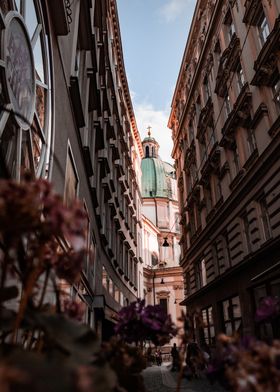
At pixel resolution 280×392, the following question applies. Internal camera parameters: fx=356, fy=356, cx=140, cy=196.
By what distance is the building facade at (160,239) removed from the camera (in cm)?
4775

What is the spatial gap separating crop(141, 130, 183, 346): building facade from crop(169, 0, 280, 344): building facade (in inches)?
590

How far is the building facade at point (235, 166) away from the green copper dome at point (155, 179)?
3933cm

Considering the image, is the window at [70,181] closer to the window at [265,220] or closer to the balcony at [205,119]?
the window at [265,220]

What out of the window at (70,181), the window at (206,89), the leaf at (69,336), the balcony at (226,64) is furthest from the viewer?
the window at (206,89)

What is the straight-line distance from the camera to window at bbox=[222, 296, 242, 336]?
15031mm

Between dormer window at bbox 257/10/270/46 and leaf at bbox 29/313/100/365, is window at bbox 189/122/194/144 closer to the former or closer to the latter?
dormer window at bbox 257/10/270/46

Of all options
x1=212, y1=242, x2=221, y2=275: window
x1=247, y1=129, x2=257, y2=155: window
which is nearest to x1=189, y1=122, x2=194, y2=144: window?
x1=212, y1=242, x2=221, y2=275: window

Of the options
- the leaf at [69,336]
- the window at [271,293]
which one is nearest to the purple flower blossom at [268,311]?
the leaf at [69,336]

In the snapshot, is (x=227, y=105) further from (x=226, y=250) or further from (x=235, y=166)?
(x=226, y=250)

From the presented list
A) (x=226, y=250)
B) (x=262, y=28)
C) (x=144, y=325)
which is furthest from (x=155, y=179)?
(x=144, y=325)

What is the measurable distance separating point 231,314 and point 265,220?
5201 mm

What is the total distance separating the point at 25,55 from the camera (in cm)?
532

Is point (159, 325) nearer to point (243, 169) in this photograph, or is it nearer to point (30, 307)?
point (30, 307)

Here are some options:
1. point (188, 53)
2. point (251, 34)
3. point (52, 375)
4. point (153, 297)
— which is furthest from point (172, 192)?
point (52, 375)
